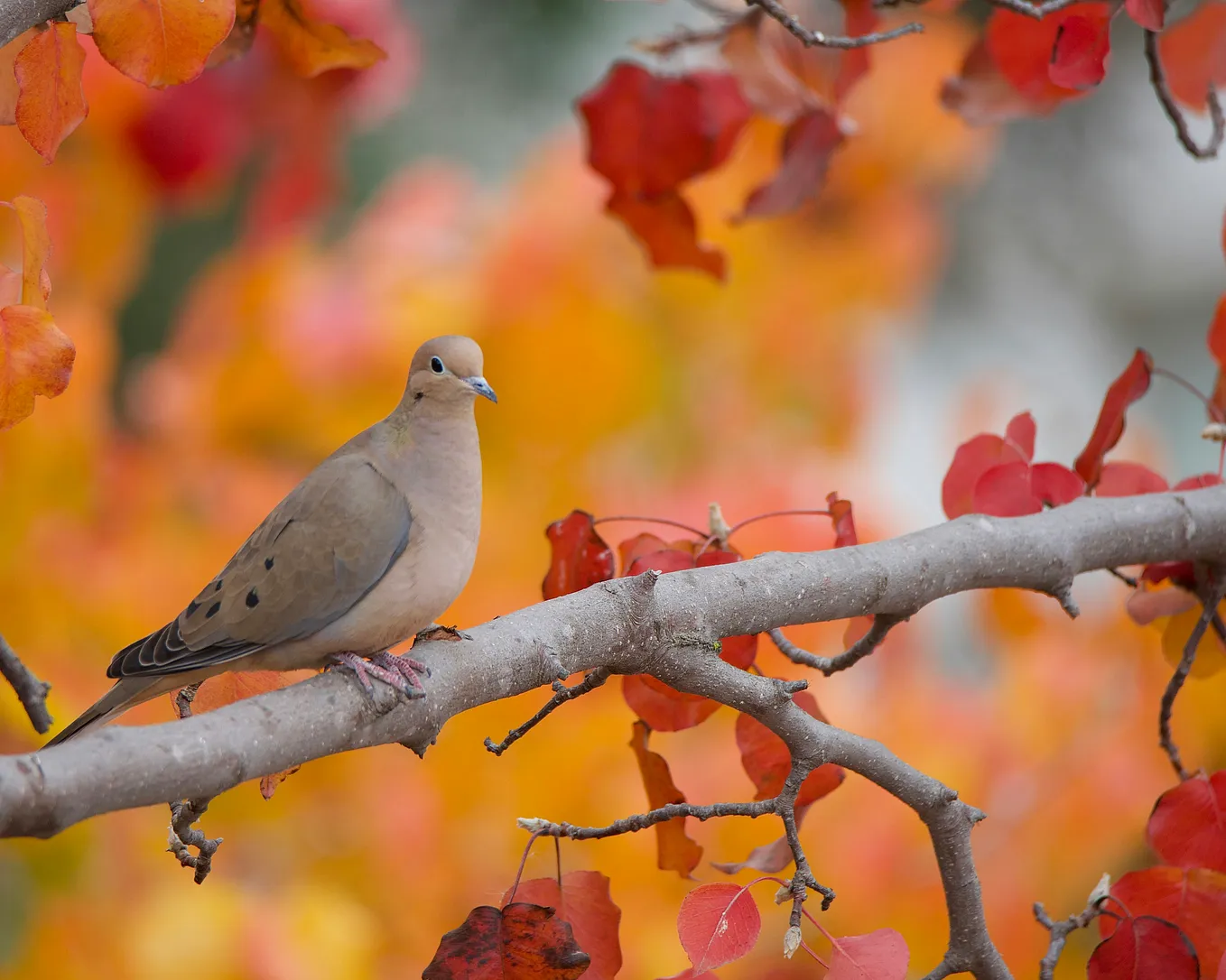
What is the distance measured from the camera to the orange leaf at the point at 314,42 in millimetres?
1790

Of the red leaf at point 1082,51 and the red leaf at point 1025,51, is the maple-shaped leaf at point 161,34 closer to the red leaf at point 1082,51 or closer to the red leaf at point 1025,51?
the red leaf at point 1082,51

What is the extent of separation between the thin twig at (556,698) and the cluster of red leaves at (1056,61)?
1.09m

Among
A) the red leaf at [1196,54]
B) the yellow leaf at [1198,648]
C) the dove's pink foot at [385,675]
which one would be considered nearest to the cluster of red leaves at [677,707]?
the dove's pink foot at [385,675]

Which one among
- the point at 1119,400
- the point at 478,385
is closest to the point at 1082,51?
the point at 1119,400

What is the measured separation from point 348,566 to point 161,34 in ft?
2.43

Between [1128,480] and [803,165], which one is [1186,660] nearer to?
[1128,480]

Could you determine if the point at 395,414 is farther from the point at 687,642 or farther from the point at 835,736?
the point at 835,736

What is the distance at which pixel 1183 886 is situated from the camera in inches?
66.6

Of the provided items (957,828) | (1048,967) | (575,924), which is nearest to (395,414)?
(575,924)

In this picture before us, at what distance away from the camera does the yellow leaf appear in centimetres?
203

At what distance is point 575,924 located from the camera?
1.58m

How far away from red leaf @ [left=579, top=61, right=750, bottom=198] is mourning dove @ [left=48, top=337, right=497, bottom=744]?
1.63 ft

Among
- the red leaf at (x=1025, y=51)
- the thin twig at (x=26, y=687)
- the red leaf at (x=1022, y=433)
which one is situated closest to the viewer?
the thin twig at (x=26, y=687)

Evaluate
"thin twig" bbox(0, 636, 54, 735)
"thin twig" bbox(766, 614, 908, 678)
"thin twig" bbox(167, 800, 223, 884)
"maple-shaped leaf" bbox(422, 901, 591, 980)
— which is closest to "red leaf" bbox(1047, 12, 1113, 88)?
"thin twig" bbox(766, 614, 908, 678)
